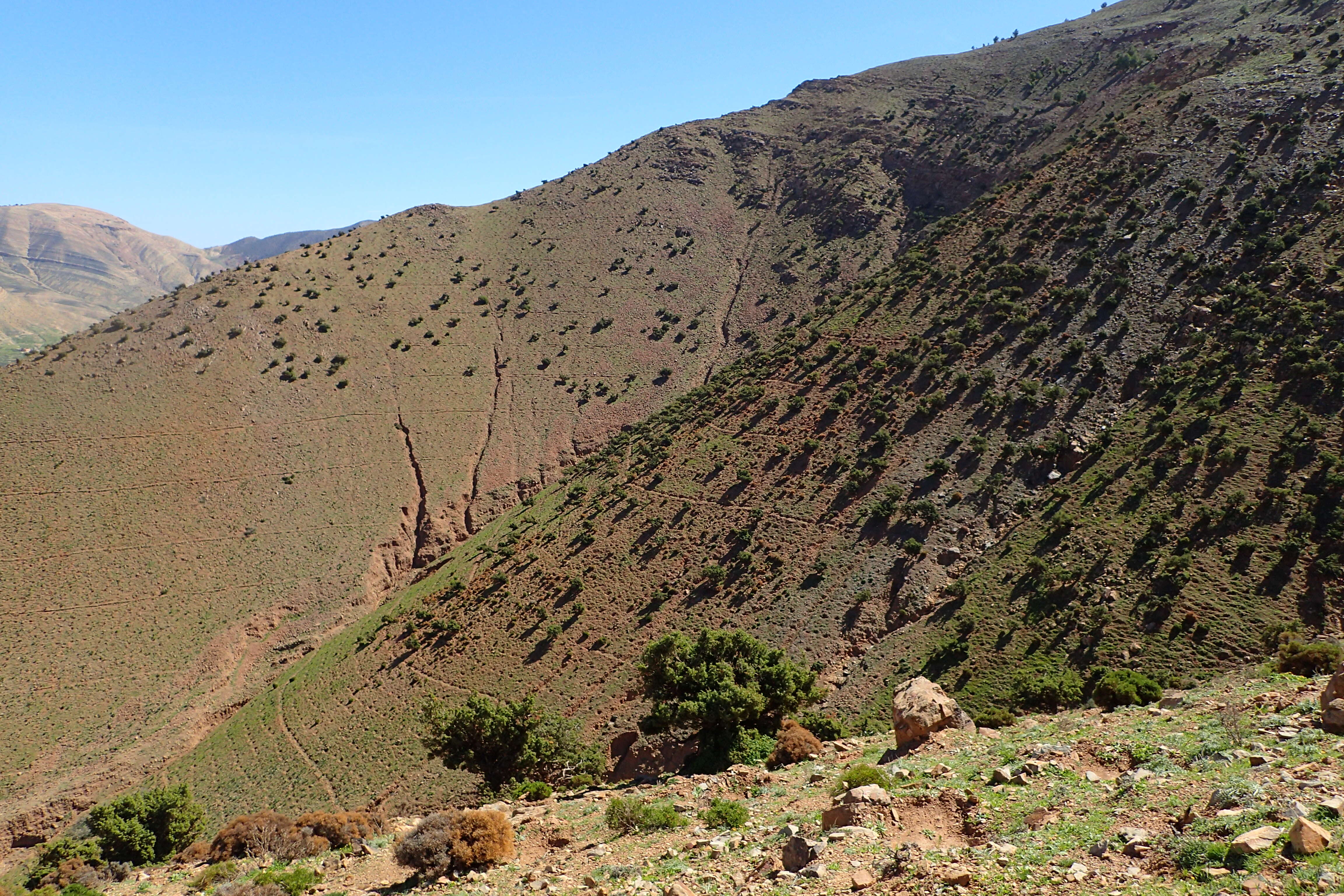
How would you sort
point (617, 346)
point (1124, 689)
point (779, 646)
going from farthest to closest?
point (617, 346)
point (779, 646)
point (1124, 689)

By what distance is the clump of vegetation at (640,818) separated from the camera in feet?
60.3

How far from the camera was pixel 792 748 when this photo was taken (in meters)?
24.5

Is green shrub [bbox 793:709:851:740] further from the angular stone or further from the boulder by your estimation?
the angular stone

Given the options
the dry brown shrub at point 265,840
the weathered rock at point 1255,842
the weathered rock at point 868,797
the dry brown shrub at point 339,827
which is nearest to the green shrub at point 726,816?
the weathered rock at point 868,797

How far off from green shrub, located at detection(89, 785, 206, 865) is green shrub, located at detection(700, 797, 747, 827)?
24.8 metres

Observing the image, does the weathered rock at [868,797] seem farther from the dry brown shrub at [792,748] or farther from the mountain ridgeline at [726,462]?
the mountain ridgeline at [726,462]

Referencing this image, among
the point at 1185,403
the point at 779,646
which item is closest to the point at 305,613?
the point at 779,646

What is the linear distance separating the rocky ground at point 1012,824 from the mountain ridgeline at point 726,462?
1052 centimetres

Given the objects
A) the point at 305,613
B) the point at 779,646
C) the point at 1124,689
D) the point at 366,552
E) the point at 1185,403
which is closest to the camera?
the point at 1124,689

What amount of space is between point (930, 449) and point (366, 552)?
140 ft

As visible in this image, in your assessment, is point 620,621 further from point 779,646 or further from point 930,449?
point 930,449

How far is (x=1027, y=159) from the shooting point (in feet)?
275

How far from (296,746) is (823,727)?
2926 cm

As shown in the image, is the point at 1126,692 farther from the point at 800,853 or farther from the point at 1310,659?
the point at 800,853
